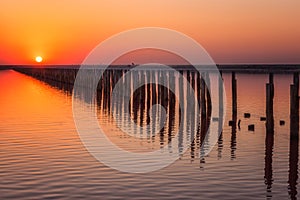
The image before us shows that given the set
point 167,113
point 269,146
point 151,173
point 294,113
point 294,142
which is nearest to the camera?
point 151,173

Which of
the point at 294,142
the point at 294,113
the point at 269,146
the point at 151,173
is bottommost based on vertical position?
the point at 151,173

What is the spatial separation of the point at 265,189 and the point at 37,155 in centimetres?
737

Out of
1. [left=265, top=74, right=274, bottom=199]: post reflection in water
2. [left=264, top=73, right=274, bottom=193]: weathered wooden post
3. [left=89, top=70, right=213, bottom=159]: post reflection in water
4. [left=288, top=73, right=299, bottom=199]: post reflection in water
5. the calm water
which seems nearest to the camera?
the calm water

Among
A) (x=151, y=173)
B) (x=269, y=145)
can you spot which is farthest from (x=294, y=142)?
(x=151, y=173)

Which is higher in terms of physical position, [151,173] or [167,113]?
[167,113]

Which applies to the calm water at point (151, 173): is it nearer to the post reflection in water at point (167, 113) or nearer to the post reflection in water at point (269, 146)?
the post reflection in water at point (269, 146)

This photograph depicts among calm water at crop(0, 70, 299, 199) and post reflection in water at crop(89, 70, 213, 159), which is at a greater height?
post reflection in water at crop(89, 70, 213, 159)

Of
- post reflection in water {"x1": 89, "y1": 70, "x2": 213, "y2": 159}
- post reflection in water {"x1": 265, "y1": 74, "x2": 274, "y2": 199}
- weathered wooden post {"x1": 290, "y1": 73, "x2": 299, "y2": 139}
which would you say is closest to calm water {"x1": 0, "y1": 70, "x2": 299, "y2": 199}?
post reflection in water {"x1": 265, "y1": 74, "x2": 274, "y2": 199}

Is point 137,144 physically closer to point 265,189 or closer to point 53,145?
point 53,145

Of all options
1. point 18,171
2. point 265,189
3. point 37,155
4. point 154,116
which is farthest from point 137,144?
point 154,116

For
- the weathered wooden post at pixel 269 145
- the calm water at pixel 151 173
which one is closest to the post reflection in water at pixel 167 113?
the calm water at pixel 151 173

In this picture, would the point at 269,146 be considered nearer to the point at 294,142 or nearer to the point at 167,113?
the point at 294,142

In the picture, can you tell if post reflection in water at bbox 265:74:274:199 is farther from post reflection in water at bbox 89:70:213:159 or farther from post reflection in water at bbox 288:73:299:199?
post reflection in water at bbox 89:70:213:159

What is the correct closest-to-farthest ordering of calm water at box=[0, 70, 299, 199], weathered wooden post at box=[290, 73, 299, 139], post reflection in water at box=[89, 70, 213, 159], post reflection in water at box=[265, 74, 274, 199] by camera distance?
calm water at box=[0, 70, 299, 199], post reflection in water at box=[265, 74, 274, 199], weathered wooden post at box=[290, 73, 299, 139], post reflection in water at box=[89, 70, 213, 159]
